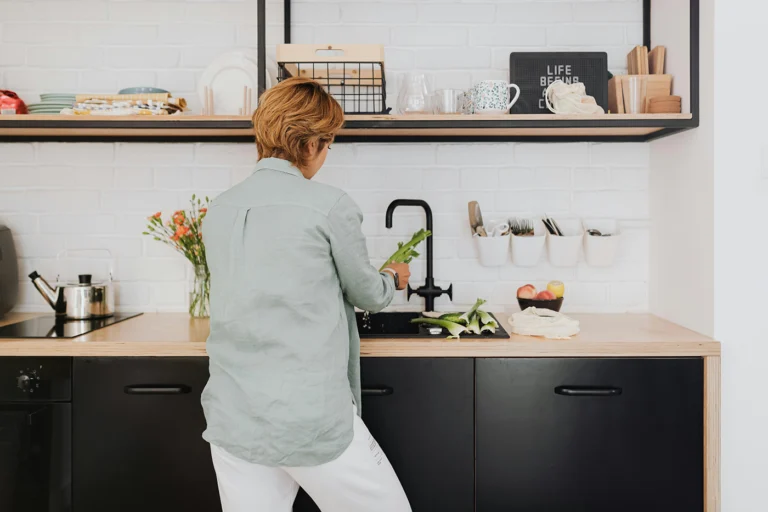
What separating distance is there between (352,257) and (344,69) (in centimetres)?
92

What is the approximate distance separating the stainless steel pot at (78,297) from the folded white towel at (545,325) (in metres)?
1.40

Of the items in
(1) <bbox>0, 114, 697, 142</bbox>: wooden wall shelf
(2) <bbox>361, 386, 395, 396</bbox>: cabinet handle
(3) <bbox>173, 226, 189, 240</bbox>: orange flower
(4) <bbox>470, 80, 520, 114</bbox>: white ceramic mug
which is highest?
(4) <bbox>470, 80, 520, 114</bbox>: white ceramic mug

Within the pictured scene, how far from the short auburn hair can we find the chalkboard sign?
3.04 ft

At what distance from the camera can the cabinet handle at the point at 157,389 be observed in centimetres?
176

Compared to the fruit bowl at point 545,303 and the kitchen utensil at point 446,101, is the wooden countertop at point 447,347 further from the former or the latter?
the kitchen utensil at point 446,101

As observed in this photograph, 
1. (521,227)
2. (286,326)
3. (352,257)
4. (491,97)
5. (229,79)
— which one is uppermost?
(229,79)

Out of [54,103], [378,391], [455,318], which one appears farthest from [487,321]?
[54,103]

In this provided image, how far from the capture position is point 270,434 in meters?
1.36

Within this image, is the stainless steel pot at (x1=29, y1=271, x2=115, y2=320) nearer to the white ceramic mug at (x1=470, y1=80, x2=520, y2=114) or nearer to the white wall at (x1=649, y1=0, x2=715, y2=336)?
the white ceramic mug at (x1=470, y1=80, x2=520, y2=114)

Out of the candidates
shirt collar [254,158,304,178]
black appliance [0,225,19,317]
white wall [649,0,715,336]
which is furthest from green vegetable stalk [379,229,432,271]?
black appliance [0,225,19,317]

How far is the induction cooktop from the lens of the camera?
73.4 inches

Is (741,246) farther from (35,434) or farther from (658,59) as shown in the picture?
(35,434)

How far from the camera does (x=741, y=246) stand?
182 centimetres

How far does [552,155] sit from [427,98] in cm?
59
